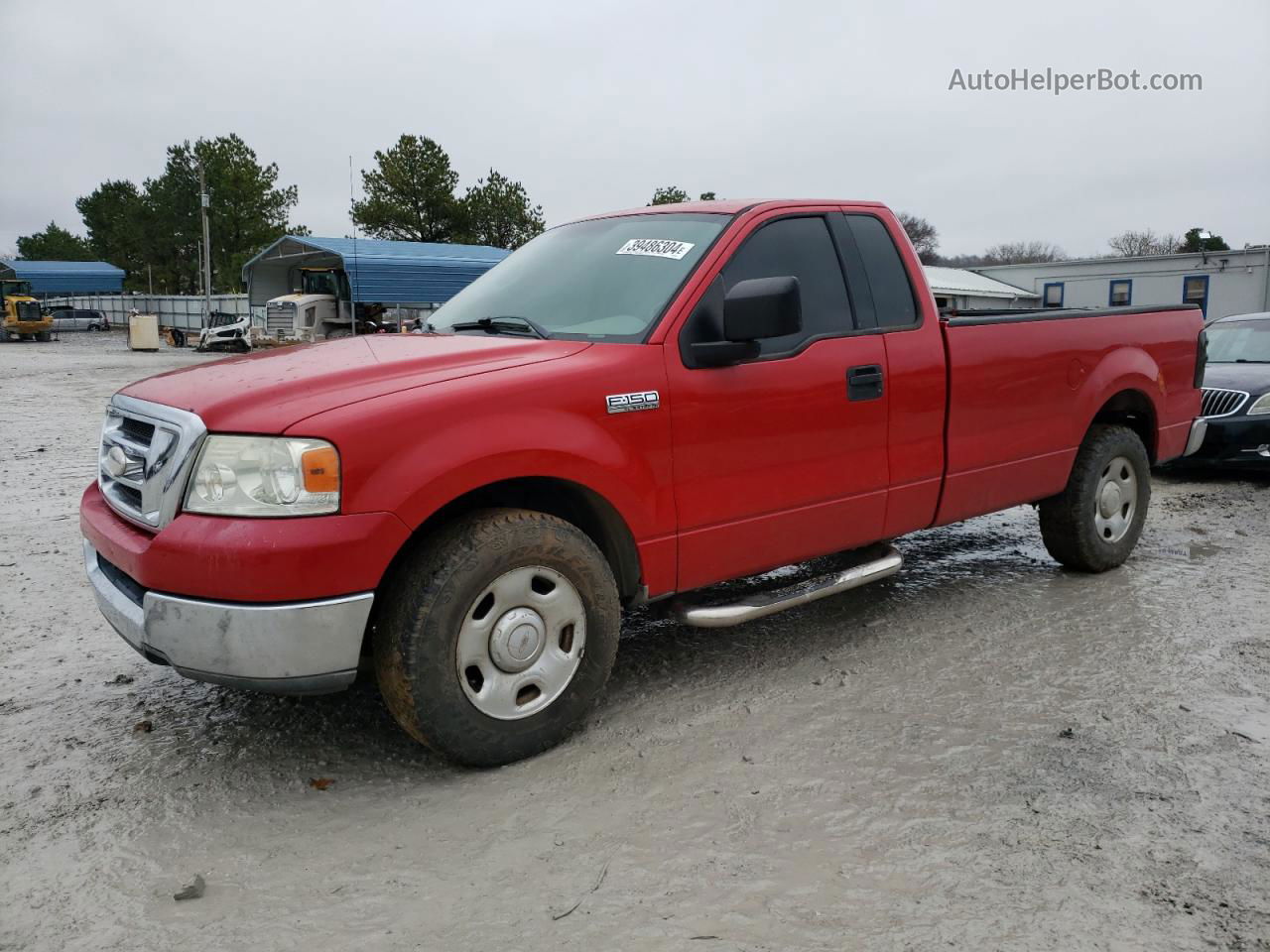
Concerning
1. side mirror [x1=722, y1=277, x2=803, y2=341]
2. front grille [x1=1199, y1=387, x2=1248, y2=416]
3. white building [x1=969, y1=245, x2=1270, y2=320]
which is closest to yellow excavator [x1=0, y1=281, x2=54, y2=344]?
white building [x1=969, y1=245, x2=1270, y2=320]

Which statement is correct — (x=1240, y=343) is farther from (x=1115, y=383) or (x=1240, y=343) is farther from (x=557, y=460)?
(x=557, y=460)

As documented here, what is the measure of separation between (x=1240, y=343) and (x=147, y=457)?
10069 millimetres

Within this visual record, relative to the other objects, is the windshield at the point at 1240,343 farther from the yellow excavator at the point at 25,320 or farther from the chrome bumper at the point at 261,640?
the yellow excavator at the point at 25,320

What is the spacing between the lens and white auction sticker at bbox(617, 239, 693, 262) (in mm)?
3842

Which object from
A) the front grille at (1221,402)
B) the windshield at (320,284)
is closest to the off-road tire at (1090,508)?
the front grille at (1221,402)

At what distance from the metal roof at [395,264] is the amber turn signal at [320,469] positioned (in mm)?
25206

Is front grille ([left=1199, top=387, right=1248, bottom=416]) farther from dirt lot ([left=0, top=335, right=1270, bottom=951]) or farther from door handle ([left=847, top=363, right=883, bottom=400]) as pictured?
door handle ([left=847, top=363, right=883, bottom=400])

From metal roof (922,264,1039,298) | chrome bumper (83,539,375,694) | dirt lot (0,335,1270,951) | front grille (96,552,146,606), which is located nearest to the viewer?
dirt lot (0,335,1270,951)

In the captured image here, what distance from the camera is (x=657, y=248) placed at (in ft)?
12.9

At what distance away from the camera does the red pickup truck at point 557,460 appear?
2824mm

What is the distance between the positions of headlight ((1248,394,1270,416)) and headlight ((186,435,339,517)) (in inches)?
324

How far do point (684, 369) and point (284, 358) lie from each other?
145 cm

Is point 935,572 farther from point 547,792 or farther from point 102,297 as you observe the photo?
point 102,297

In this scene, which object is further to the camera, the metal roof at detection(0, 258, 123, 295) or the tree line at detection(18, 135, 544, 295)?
the metal roof at detection(0, 258, 123, 295)
